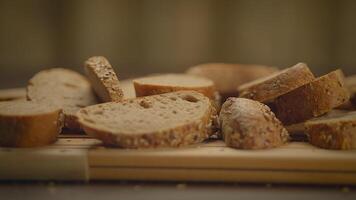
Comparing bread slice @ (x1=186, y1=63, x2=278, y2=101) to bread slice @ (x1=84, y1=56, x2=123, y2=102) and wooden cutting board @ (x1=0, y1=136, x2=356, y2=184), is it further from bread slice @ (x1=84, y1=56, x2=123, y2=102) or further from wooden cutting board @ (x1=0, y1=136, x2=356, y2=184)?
wooden cutting board @ (x1=0, y1=136, x2=356, y2=184)

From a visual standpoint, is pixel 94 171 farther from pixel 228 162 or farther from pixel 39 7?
pixel 39 7

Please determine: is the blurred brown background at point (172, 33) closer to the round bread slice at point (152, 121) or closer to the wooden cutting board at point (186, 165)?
the round bread slice at point (152, 121)

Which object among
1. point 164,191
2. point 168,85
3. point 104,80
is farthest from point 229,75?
point 164,191

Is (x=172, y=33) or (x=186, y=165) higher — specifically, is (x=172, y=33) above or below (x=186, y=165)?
above

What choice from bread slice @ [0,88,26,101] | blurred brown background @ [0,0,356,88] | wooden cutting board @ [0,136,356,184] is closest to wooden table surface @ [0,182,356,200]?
wooden cutting board @ [0,136,356,184]

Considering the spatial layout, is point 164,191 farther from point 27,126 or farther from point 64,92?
point 64,92

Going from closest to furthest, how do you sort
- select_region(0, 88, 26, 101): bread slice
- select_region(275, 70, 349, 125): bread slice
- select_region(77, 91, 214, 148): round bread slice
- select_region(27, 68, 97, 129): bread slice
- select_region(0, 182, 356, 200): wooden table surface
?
select_region(0, 182, 356, 200): wooden table surface, select_region(77, 91, 214, 148): round bread slice, select_region(275, 70, 349, 125): bread slice, select_region(27, 68, 97, 129): bread slice, select_region(0, 88, 26, 101): bread slice

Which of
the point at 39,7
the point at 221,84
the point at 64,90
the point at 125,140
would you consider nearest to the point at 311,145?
the point at 125,140
